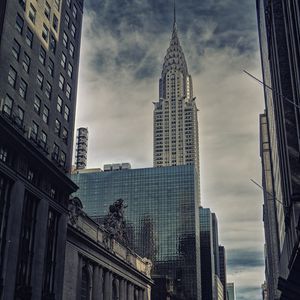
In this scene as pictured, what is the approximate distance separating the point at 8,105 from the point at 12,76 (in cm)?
356

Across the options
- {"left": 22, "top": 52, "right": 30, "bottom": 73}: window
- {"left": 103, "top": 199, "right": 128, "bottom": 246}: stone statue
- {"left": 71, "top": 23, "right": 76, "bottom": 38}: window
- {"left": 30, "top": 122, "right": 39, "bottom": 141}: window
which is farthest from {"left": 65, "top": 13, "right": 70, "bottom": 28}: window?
{"left": 103, "top": 199, "right": 128, "bottom": 246}: stone statue

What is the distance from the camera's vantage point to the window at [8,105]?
54.1 metres

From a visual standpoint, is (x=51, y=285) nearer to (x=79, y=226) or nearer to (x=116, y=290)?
(x=79, y=226)

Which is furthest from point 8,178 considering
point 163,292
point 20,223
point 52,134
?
point 163,292

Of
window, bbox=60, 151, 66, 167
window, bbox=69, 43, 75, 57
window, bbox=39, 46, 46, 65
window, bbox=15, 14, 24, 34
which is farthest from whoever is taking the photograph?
window, bbox=69, 43, 75, 57

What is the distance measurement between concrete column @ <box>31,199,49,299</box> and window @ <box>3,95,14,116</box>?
37.3ft

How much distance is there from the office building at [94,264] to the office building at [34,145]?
6.76 metres

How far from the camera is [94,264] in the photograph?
270 feet

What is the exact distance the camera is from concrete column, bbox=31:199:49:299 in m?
56.5

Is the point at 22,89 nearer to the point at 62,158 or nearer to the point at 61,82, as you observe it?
the point at 62,158

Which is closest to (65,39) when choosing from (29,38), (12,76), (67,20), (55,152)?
(67,20)

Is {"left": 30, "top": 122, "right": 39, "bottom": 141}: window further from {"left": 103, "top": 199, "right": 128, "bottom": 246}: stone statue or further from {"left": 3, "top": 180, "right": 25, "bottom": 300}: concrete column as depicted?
{"left": 103, "top": 199, "right": 128, "bottom": 246}: stone statue

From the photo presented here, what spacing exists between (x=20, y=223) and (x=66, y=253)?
1654 cm

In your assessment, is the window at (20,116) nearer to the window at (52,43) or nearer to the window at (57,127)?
the window at (57,127)
